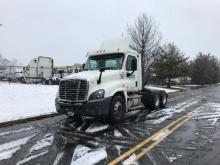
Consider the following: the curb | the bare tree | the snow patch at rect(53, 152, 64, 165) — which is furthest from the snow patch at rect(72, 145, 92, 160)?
the bare tree

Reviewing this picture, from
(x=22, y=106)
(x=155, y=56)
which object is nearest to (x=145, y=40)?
(x=155, y=56)

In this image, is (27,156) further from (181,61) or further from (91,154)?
(181,61)

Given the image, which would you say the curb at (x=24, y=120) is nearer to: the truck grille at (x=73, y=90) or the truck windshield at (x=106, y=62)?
the truck grille at (x=73, y=90)

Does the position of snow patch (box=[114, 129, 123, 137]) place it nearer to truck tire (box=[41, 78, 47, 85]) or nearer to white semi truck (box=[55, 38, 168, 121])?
white semi truck (box=[55, 38, 168, 121])

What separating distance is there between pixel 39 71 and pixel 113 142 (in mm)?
32741

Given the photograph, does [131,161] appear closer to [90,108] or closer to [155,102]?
[90,108]

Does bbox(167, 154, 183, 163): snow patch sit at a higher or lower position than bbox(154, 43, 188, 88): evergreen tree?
lower

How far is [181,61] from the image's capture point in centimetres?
4612

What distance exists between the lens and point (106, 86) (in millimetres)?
11312

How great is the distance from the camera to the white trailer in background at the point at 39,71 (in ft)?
128

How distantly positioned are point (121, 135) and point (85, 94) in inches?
78.2

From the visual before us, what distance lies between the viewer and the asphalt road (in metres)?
7.02

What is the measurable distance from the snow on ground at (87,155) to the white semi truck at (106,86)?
300 centimetres

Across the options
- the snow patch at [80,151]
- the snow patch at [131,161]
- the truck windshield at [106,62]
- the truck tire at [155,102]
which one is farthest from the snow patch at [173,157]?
the truck tire at [155,102]
